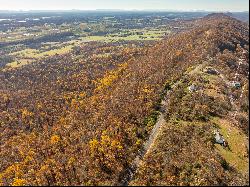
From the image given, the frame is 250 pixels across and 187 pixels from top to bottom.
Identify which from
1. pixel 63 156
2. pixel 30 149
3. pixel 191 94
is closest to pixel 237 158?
pixel 191 94

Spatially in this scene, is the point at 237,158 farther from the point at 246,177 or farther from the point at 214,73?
the point at 214,73

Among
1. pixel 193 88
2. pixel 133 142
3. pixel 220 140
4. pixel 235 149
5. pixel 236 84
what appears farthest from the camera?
pixel 236 84

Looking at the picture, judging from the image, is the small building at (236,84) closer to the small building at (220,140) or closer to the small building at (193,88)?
the small building at (193,88)

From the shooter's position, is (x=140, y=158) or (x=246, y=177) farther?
(x=140, y=158)

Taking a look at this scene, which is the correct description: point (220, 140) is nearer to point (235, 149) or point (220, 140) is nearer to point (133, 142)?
point (235, 149)

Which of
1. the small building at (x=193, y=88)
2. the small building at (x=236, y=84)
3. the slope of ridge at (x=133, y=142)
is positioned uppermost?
the small building at (x=236, y=84)

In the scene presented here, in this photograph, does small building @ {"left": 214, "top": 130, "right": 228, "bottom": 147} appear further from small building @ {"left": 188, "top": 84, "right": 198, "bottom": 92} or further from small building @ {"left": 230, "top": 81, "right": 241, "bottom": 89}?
small building @ {"left": 230, "top": 81, "right": 241, "bottom": 89}

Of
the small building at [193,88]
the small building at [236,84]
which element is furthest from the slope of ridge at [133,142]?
the small building at [236,84]

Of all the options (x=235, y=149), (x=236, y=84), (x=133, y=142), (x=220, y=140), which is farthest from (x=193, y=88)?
(x=235, y=149)

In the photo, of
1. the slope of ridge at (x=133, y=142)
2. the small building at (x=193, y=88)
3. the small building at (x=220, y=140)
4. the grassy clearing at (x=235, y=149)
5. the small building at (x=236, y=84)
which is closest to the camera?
the slope of ridge at (x=133, y=142)

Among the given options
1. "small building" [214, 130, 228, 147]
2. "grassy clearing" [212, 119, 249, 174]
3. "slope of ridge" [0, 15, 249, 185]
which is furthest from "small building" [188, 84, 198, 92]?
"small building" [214, 130, 228, 147]

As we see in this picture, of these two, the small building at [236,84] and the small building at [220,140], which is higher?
the small building at [236,84]
